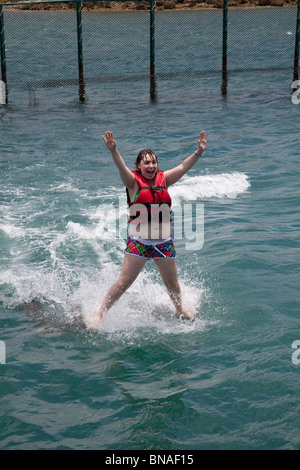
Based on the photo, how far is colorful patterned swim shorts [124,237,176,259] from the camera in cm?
659

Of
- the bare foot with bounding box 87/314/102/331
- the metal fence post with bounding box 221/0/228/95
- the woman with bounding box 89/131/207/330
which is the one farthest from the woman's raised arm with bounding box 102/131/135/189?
the metal fence post with bounding box 221/0/228/95

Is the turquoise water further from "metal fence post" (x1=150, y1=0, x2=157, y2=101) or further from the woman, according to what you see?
"metal fence post" (x1=150, y1=0, x2=157, y2=101)

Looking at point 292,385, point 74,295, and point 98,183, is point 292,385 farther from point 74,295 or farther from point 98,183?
point 98,183

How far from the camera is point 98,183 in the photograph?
41.2 ft

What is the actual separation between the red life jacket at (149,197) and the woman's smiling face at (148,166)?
0.07 meters

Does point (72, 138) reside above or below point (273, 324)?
above

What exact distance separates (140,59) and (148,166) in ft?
109

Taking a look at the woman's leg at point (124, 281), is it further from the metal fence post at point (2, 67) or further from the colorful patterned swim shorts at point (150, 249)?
the metal fence post at point (2, 67)

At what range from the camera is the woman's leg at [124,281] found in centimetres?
664

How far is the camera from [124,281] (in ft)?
22.1

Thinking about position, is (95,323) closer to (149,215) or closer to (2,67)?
(149,215)

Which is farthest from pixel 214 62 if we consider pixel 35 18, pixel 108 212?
pixel 35 18

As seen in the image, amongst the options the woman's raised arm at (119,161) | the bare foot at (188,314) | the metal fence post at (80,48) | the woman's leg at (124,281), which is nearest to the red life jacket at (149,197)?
the woman's raised arm at (119,161)

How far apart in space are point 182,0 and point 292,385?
51712 millimetres
